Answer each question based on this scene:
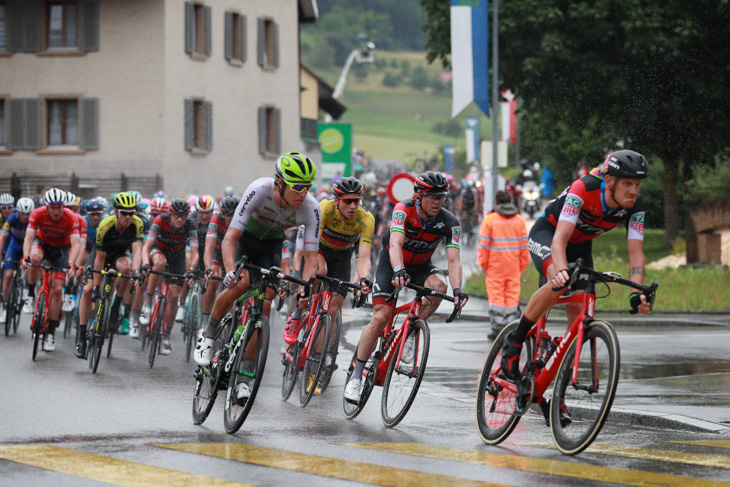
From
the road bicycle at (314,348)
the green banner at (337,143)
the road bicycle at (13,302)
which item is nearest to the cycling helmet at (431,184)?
the road bicycle at (314,348)

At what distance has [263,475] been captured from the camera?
685cm

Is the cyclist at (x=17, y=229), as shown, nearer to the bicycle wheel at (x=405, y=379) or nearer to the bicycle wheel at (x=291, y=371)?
the bicycle wheel at (x=291, y=371)

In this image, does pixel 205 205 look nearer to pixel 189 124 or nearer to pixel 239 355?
pixel 239 355

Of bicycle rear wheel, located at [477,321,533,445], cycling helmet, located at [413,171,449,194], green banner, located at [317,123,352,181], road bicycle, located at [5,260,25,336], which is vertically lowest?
bicycle rear wheel, located at [477,321,533,445]

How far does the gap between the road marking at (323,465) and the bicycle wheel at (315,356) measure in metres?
2.52

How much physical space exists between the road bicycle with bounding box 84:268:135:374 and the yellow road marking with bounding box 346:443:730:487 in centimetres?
572

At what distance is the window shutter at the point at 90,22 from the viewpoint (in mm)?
41781

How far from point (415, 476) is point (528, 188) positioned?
4576cm

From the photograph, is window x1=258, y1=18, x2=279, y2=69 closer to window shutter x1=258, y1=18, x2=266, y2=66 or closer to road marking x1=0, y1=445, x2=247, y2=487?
window shutter x1=258, y1=18, x2=266, y2=66

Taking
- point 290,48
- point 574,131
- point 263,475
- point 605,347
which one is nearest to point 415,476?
point 263,475

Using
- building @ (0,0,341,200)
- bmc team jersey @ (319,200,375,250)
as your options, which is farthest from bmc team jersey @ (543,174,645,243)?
building @ (0,0,341,200)

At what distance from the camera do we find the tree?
3453 centimetres

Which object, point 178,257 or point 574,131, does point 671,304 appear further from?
point 574,131

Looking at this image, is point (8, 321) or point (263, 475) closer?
point (263, 475)
